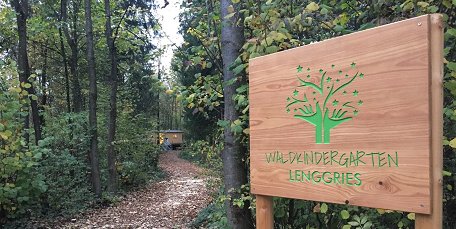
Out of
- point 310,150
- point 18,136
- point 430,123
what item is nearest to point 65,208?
point 18,136

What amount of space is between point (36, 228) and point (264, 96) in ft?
21.7

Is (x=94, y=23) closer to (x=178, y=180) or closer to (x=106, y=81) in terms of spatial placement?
(x=106, y=81)

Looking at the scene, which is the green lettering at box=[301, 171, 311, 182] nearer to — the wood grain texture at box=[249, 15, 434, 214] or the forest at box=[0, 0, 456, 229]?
the wood grain texture at box=[249, 15, 434, 214]

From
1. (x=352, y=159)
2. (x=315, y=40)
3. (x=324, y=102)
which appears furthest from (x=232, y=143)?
(x=352, y=159)

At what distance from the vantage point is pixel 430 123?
63.2 inches

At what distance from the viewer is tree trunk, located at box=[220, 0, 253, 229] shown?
3422 millimetres

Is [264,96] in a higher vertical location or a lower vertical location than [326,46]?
lower

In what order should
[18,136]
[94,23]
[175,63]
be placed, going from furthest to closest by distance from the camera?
1. [94,23]
2. [18,136]
3. [175,63]

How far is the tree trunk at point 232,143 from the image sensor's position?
11.2 ft

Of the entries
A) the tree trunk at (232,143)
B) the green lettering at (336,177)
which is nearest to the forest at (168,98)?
the tree trunk at (232,143)

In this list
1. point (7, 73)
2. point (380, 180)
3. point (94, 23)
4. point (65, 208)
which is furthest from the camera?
point (94, 23)

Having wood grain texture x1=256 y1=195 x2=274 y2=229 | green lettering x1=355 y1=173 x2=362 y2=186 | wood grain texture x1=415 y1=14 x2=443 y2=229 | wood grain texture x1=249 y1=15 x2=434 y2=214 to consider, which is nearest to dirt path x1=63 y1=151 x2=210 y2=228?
wood grain texture x1=256 y1=195 x2=274 y2=229

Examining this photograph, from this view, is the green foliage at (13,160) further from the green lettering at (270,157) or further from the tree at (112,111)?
the green lettering at (270,157)

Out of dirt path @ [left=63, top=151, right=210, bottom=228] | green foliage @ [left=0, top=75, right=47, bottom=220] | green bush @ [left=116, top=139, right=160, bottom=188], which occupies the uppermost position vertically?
green foliage @ [left=0, top=75, right=47, bottom=220]
